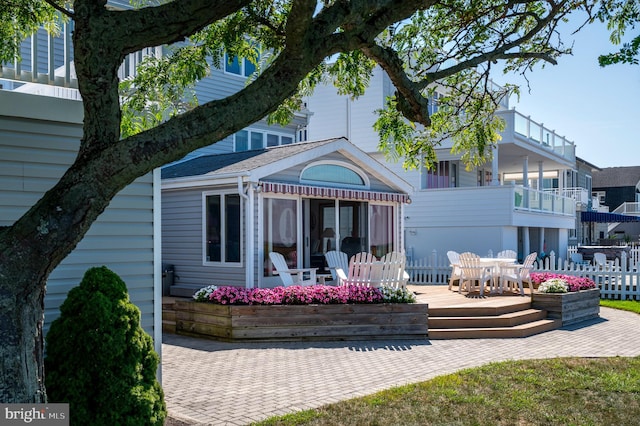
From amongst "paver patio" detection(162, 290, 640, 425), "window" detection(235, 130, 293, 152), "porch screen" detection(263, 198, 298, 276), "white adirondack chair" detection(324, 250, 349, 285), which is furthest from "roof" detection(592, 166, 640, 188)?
"porch screen" detection(263, 198, 298, 276)

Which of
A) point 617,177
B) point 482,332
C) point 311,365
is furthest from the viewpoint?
point 617,177

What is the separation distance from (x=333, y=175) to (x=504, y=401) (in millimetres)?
9824

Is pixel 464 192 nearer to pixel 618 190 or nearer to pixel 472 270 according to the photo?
pixel 472 270

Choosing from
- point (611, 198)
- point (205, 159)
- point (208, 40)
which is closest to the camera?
point (208, 40)

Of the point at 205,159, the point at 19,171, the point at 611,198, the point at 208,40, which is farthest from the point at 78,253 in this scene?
the point at 611,198

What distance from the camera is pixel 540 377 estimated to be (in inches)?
298

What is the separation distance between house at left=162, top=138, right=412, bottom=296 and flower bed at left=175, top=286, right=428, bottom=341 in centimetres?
244

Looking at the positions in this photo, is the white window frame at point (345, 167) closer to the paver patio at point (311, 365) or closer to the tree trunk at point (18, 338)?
the paver patio at point (311, 365)

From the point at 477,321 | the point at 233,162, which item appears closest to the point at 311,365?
the point at 477,321

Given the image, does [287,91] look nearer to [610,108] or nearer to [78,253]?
[78,253]

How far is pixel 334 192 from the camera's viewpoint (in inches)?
599

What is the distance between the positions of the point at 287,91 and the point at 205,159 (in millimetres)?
13730

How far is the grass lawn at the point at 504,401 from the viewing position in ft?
19.2

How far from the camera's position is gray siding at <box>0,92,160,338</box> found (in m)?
5.77
